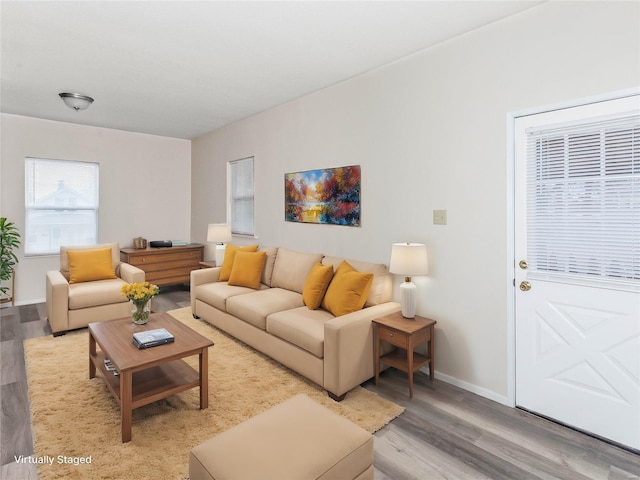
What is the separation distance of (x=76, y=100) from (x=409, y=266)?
412cm

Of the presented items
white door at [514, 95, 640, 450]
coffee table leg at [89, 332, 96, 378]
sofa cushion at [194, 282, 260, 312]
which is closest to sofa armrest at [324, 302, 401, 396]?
white door at [514, 95, 640, 450]

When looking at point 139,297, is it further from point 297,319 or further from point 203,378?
point 297,319

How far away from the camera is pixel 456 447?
80.9 inches

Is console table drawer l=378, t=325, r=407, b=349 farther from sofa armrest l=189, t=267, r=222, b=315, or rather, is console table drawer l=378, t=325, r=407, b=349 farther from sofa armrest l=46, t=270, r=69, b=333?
sofa armrest l=46, t=270, r=69, b=333

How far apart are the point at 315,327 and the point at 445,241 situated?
1.26 metres

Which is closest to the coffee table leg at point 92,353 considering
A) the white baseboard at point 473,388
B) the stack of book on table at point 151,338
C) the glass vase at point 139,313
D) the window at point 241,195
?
the glass vase at point 139,313

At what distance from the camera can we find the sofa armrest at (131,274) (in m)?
4.31

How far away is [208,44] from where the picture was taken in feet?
9.17

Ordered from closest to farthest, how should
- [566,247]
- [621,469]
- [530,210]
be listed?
1. [621,469]
2. [566,247]
3. [530,210]

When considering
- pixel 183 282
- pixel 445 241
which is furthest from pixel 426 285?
pixel 183 282

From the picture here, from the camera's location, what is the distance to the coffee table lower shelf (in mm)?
2216

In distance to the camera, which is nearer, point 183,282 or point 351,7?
point 351,7

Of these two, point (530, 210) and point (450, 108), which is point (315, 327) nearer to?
point (530, 210)

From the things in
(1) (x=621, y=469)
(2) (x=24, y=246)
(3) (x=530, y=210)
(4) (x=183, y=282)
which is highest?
(3) (x=530, y=210)
